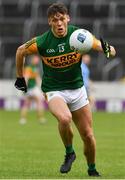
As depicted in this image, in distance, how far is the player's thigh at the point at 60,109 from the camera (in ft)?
36.0

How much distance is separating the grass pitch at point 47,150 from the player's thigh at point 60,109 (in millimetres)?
869

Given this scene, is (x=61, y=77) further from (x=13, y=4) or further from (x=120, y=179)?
(x=13, y=4)

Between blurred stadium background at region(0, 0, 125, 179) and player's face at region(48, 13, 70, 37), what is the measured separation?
602cm

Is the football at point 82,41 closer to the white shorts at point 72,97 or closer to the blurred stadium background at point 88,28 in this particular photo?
the white shorts at point 72,97

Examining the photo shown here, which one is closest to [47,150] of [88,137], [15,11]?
[88,137]

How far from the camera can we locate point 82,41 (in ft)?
35.1

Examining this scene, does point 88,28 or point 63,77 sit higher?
point 63,77

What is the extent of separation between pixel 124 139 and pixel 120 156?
470 centimetres

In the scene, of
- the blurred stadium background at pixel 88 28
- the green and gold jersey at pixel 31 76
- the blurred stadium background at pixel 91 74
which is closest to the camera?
the blurred stadium background at pixel 91 74

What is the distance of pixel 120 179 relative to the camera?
35.3 ft

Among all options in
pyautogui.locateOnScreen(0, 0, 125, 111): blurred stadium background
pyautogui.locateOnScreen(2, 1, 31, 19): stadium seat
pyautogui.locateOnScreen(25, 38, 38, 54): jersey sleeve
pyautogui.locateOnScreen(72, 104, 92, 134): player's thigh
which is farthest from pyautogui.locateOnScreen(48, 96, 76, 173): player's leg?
pyautogui.locateOnScreen(2, 1, 31, 19): stadium seat

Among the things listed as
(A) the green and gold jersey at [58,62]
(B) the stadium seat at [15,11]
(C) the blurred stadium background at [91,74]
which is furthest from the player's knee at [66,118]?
(B) the stadium seat at [15,11]

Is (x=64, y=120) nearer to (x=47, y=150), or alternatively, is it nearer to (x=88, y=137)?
(x=88, y=137)

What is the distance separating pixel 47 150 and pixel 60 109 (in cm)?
575
